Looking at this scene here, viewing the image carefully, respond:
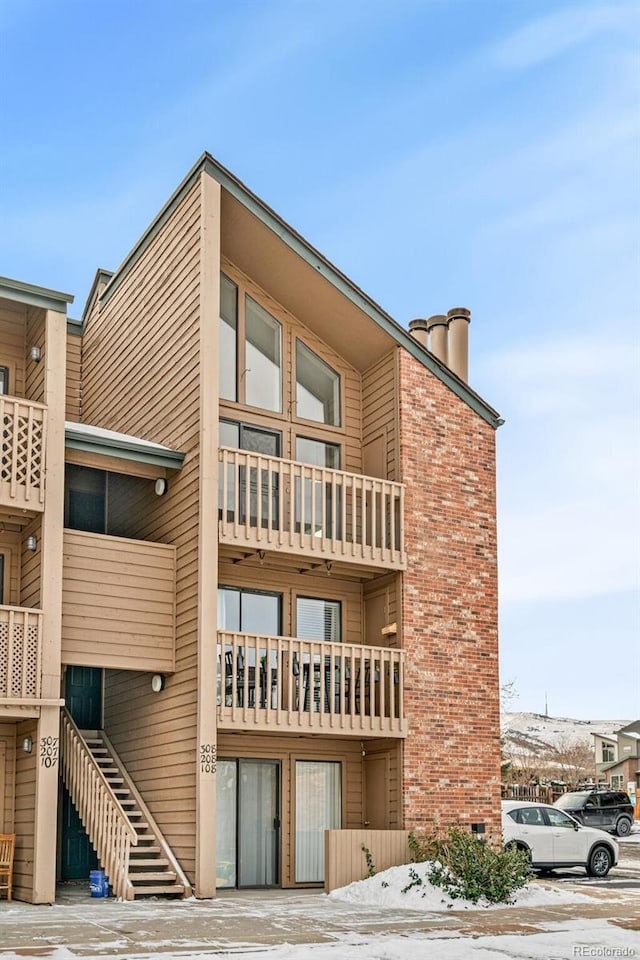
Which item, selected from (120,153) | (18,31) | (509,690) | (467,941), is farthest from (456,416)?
(509,690)

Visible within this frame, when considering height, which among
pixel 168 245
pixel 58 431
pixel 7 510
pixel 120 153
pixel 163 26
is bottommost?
pixel 7 510

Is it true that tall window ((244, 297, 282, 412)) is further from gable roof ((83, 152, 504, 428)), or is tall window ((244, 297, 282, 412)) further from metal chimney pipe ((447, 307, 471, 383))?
metal chimney pipe ((447, 307, 471, 383))

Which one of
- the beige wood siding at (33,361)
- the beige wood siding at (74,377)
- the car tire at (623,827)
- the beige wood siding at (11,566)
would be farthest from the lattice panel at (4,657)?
the car tire at (623,827)

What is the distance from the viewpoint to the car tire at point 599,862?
76.4 ft

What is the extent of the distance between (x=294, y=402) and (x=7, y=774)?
799cm

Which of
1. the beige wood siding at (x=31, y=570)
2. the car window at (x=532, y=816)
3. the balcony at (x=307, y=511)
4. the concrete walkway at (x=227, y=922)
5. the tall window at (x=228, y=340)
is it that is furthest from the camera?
the car window at (x=532, y=816)

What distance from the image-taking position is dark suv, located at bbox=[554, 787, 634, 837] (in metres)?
33.3

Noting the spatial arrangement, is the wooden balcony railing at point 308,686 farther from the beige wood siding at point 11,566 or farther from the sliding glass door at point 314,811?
the beige wood siding at point 11,566

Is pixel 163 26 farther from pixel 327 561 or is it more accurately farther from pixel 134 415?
pixel 327 561

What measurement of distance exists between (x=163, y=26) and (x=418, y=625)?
417 inches

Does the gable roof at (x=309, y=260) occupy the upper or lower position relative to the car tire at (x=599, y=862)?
upper

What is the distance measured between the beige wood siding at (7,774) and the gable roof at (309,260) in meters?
8.94

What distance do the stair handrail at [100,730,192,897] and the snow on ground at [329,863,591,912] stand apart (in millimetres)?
2186

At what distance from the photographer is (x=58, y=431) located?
17.7 m
